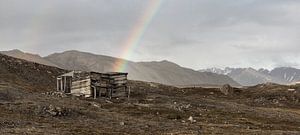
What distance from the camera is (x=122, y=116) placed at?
5597cm

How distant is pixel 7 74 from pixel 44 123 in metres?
63.2

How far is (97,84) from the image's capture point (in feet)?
281

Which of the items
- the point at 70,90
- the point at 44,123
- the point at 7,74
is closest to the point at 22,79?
the point at 7,74

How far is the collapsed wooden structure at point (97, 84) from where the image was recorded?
85.4 meters

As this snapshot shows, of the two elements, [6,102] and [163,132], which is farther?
[6,102]

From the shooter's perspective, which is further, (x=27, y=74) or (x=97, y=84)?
(x=27, y=74)

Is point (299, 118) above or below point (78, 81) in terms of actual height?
below

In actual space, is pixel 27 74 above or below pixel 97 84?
above

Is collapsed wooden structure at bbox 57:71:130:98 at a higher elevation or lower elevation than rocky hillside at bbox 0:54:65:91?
lower

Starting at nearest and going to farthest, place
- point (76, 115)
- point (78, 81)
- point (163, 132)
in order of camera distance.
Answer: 1. point (163, 132)
2. point (76, 115)
3. point (78, 81)

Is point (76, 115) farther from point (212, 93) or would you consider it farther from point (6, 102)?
point (212, 93)

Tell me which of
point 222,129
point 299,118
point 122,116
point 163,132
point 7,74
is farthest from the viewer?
point 7,74

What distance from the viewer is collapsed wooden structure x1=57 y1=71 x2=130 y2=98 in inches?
3364

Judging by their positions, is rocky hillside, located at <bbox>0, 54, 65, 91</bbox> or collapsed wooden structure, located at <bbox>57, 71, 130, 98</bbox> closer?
collapsed wooden structure, located at <bbox>57, 71, 130, 98</bbox>
